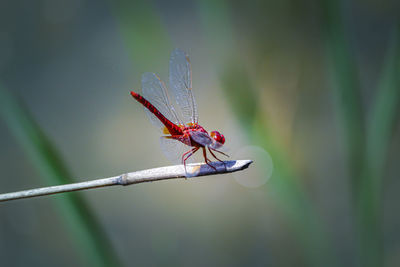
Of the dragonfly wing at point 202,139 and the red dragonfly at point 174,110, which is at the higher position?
the red dragonfly at point 174,110

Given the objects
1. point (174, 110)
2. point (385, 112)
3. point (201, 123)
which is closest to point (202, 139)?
point (174, 110)

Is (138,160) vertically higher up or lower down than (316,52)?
lower down

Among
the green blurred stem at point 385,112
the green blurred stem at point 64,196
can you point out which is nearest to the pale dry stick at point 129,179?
→ the green blurred stem at point 64,196

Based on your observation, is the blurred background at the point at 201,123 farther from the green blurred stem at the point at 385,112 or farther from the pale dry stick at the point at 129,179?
the pale dry stick at the point at 129,179

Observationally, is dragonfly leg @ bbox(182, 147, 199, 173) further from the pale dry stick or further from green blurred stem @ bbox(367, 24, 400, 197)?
green blurred stem @ bbox(367, 24, 400, 197)

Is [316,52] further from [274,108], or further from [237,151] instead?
[237,151]

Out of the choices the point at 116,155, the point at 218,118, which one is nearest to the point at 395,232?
the point at 218,118

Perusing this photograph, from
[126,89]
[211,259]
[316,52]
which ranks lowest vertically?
[211,259]
